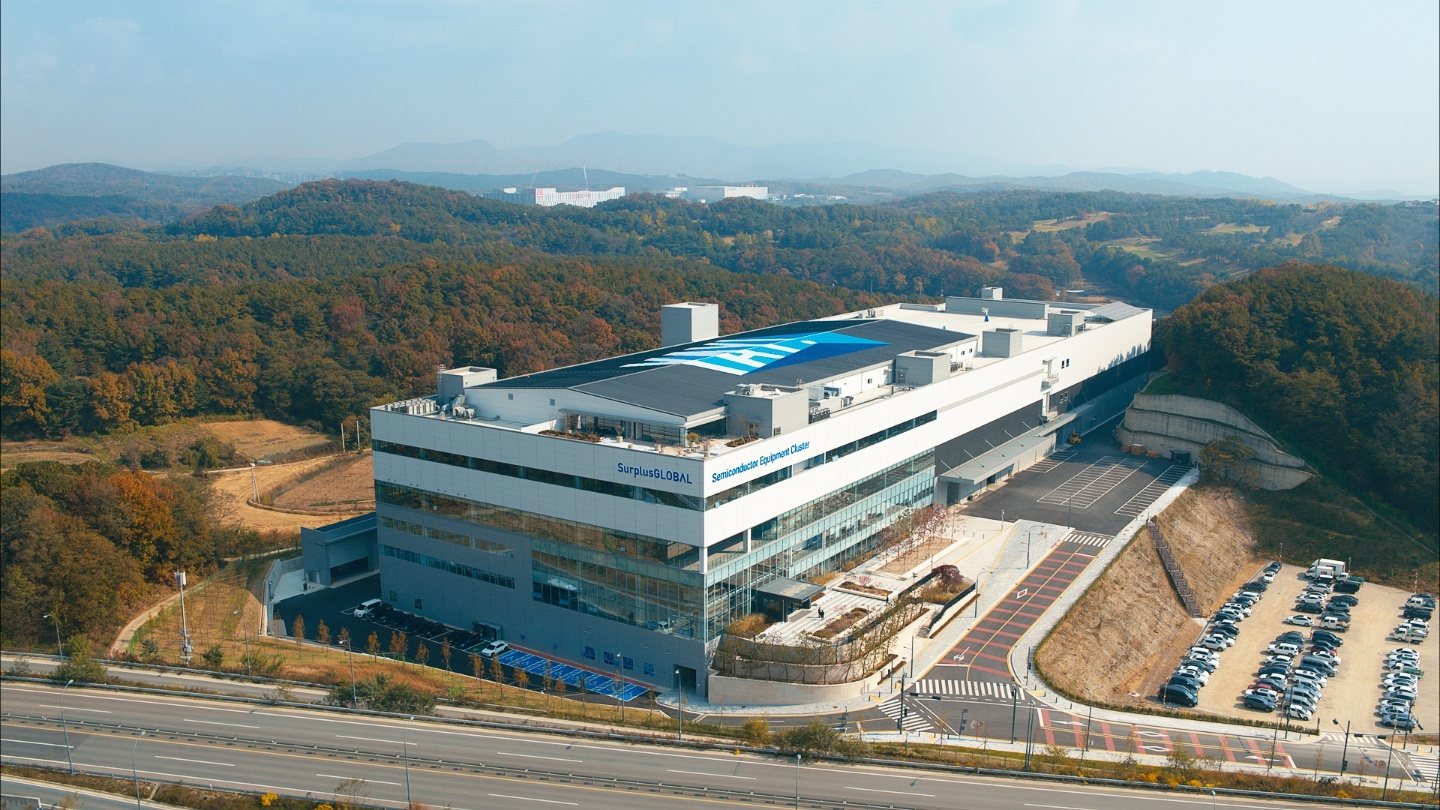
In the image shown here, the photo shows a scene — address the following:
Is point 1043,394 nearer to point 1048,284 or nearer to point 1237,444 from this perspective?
point 1237,444

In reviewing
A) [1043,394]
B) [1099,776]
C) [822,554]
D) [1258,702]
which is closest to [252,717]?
[822,554]

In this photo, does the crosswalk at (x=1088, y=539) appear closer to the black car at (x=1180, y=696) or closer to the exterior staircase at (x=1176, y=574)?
the exterior staircase at (x=1176, y=574)

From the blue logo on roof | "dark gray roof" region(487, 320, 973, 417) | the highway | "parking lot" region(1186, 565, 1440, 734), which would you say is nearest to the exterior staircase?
"parking lot" region(1186, 565, 1440, 734)

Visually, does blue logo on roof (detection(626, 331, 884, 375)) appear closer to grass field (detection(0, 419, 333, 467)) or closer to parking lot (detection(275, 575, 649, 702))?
parking lot (detection(275, 575, 649, 702))

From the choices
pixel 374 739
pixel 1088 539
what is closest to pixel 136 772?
pixel 374 739

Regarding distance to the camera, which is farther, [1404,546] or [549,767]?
[1404,546]

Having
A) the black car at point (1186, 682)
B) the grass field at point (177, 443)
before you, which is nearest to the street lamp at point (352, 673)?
Answer: the black car at point (1186, 682)
